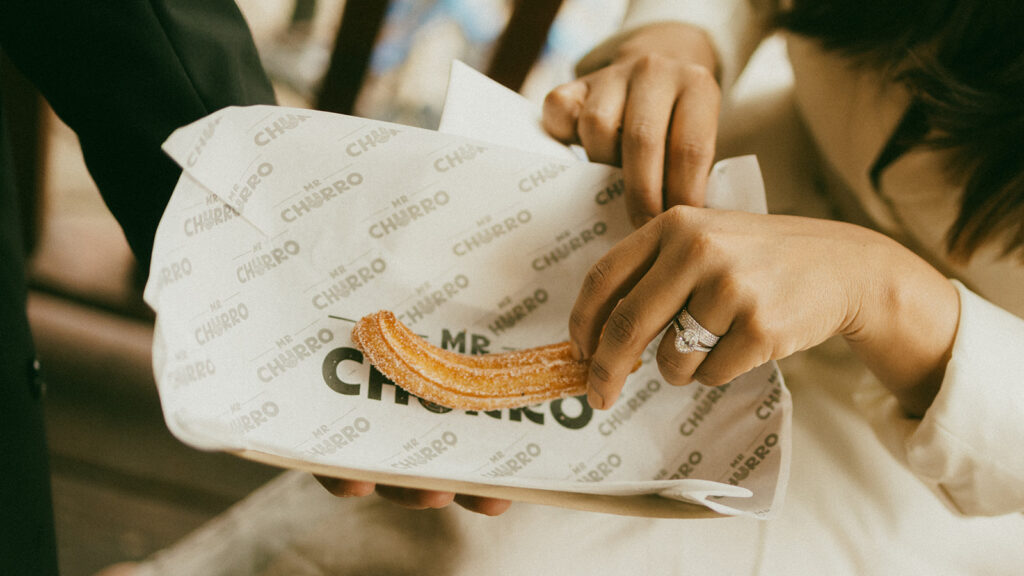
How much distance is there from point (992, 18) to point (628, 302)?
46 cm

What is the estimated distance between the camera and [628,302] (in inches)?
21.0

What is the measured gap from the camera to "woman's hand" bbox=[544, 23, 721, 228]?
24.1 inches

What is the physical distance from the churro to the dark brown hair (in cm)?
44

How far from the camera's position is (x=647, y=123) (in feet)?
2.01

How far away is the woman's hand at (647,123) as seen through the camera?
0.61 metres

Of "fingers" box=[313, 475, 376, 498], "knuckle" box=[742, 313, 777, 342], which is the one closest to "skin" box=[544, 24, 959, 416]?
"knuckle" box=[742, 313, 777, 342]

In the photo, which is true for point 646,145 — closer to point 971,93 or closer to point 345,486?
point 971,93

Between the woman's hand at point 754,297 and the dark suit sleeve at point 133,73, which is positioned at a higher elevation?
the dark suit sleeve at point 133,73

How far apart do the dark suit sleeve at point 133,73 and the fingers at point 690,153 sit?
0.44 m

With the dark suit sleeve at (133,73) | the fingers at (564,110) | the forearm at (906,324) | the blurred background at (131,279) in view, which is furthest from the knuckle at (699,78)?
the blurred background at (131,279)

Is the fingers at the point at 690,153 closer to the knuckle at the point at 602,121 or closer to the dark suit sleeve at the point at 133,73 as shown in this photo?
the knuckle at the point at 602,121

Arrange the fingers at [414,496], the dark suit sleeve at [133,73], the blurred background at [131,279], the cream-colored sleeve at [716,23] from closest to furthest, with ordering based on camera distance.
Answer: the dark suit sleeve at [133,73]
the fingers at [414,496]
the cream-colored sleeve at [716,23]
the blurred background at [131,279]

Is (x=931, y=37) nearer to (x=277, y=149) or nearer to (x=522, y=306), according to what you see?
(x=522, y=306)

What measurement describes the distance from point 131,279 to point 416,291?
101cm
